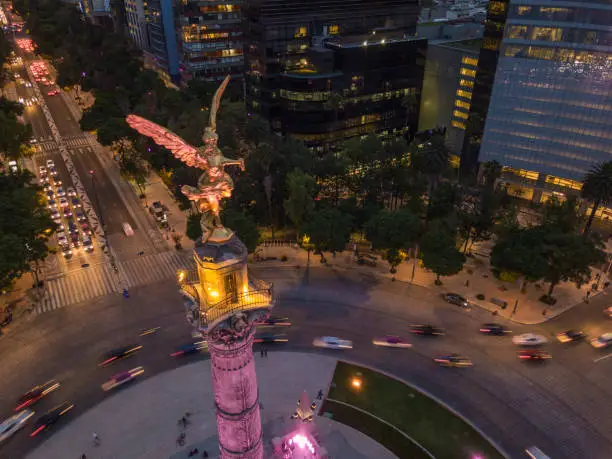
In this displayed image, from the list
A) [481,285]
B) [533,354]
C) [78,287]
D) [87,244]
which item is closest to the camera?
[533,354]

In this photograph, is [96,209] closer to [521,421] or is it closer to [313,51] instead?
[313,51]

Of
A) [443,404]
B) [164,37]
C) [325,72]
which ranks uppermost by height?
[164,37]

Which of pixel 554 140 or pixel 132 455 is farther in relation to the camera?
pixel 554 140

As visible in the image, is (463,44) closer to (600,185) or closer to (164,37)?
(600,185)

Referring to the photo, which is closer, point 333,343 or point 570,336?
point 333,343

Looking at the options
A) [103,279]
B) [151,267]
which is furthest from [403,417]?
[103,279]

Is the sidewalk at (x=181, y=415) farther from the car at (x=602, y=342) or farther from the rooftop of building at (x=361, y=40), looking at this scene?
the rooftop of building at (x=361, y=40)

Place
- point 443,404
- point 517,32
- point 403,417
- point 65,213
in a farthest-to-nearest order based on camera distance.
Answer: point 65,213 < point 517,32 < point 443,404 < point 403,417

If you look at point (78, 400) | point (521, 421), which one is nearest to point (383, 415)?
point (521, 421)
